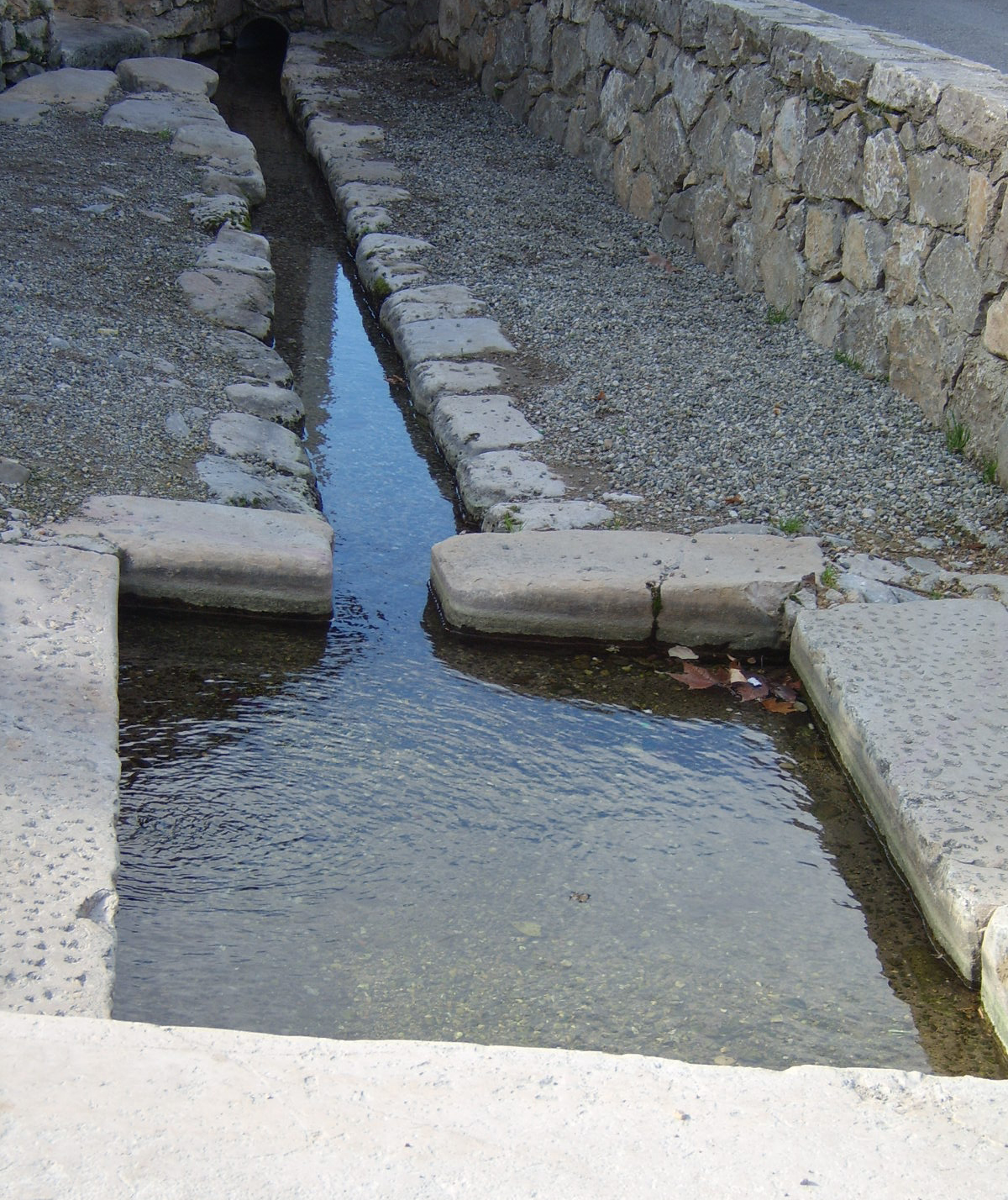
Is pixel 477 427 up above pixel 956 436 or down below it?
below

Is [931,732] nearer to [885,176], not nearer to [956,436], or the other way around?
[956,436]

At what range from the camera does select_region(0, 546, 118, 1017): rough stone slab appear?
Answer: 1.76 meters

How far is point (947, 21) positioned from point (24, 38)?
4780mm

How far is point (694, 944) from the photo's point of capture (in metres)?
2.17

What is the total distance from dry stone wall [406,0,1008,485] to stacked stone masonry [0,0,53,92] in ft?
9.60

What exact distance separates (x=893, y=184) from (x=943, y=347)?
607 millimetres

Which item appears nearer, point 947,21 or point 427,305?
point 427,305

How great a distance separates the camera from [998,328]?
3523 mm

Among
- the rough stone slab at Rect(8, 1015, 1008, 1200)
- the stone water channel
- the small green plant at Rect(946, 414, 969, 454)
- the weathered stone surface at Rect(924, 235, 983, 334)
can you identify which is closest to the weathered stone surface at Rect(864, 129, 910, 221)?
the weathered stone surface at Rect(924, 235, 983, 334)

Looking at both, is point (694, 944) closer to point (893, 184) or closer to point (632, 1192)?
point (632, 1192)

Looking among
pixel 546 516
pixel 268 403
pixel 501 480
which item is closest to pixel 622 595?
pixel 546 516

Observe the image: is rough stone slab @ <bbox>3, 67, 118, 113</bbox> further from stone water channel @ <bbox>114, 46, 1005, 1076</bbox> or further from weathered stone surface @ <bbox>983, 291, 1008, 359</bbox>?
weathered stone surface @ <bbox>983, 291, 1008, 359</bbox>

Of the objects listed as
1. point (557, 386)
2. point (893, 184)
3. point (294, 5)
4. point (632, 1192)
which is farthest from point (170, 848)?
point (294, 5)

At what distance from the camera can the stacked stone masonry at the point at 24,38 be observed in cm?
636
